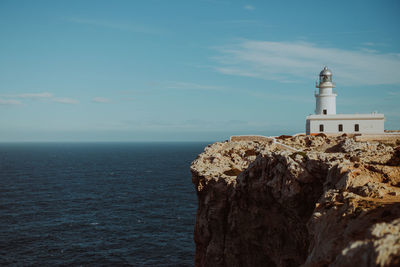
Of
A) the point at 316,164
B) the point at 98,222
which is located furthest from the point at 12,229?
the point at 316,164

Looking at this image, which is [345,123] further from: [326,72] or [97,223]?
[97,223]

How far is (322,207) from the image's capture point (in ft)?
46.2

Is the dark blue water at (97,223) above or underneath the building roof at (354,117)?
underneath

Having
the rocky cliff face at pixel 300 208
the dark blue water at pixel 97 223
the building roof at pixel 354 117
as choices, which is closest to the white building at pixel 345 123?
the building roof at pixel 354 117

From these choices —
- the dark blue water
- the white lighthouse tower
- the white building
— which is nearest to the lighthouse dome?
the white lighthouse tower

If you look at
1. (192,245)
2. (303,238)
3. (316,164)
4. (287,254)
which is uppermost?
(316,164)

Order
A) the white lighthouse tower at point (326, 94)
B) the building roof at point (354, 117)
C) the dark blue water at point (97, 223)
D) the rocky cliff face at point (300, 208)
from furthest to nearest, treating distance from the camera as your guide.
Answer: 1. the white lighthouse tower at point (326, 94)
2. the building roof at point (354, 117)
3. the dark blue water at point (97, 223)
4. the rocky cliff face at point (300, 208)

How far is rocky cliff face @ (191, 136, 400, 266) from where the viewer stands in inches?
428

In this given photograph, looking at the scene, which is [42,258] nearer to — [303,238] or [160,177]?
[303,238]

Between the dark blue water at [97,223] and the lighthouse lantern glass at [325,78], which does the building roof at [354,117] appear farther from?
the dark blue water at [97,223]

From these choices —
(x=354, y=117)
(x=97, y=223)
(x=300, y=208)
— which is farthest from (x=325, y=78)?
(x=97, y=223)

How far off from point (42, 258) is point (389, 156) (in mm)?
40321

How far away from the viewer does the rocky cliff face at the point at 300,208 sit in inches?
428

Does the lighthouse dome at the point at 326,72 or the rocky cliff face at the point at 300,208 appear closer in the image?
the rocky cliff face at the point at 300,208
